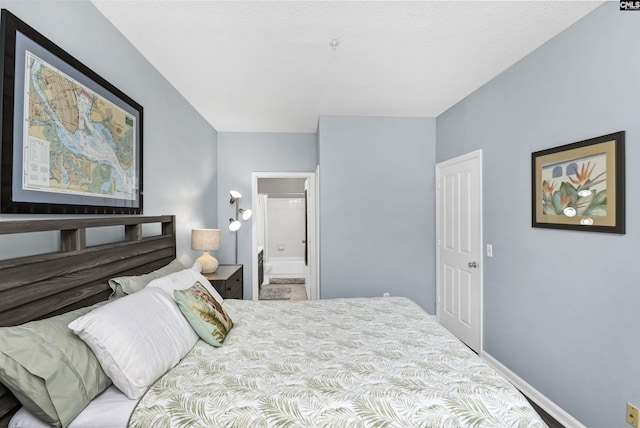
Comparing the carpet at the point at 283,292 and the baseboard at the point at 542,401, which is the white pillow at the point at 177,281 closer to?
the baseboard at the point at 542,401

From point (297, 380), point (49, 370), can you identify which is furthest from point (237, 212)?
point (49, 370)

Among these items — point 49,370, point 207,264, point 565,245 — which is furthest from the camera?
point 207,264

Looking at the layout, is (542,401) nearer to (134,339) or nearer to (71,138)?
(134,339)

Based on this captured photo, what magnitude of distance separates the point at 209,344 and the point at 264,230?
5371 mm

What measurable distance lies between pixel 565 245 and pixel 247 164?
3.86 meters

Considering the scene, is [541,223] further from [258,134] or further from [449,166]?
[258,134]

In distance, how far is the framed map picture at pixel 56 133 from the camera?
126 centimetres

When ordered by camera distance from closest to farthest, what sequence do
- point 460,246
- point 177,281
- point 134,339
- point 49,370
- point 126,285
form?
point 49,370 → point 134,339 → point 126,285 → point 177,281 → point 460,246

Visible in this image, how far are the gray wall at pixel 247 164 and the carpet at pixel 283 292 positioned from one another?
0.87 meters

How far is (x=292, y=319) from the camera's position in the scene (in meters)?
2.18

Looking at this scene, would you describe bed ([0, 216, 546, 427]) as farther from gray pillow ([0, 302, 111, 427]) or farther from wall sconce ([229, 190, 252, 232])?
wall sconce ([229, 190, 252, 232])

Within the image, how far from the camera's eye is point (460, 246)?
11.3ft

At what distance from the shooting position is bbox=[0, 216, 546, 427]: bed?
1.17 m

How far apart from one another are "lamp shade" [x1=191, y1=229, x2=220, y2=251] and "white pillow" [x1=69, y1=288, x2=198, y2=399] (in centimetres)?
164
